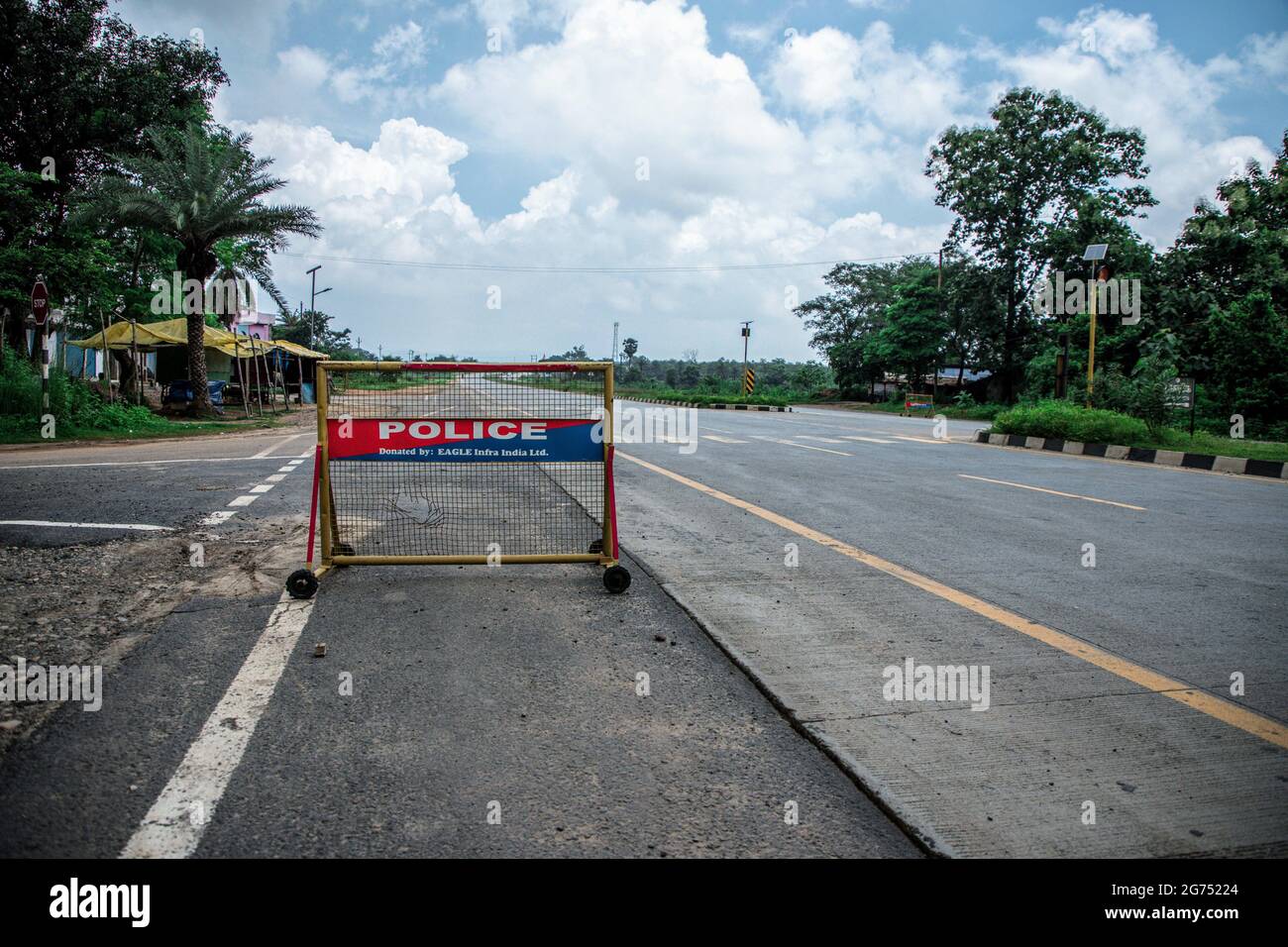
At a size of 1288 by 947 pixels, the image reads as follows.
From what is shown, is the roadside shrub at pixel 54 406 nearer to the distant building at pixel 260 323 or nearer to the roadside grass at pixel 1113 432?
the roadside grass at pixel 1113 432

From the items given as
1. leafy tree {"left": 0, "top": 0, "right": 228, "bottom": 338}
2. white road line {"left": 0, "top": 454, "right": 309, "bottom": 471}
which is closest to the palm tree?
→ leafy tree {"left": 0, "top": 0, "right": 228, "bottom": 338}

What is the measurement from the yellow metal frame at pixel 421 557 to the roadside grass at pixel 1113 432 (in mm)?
14536

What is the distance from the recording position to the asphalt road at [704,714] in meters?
2.49

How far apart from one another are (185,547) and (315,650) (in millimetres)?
2892

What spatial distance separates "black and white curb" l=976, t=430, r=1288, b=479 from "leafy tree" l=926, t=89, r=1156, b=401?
25569 millimetres

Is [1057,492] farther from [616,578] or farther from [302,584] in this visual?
[302,584]

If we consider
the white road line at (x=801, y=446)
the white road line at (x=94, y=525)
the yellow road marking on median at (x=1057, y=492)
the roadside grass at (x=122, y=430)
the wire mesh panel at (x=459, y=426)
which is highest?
the wire mesh panel at (x=459, y=426)

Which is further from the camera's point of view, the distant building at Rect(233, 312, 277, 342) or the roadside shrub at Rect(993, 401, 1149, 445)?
the distant building at Rect(233, 312, 277, 342)

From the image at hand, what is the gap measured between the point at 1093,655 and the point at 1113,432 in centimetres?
1564

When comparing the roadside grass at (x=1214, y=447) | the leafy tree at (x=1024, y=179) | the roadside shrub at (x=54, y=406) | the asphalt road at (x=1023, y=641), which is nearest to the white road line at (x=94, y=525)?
the asphalt road at (x=1023, y=641)

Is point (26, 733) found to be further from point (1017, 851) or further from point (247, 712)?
point (1017, 851)

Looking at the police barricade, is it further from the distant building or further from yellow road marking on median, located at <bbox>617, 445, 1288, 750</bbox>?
the distant building

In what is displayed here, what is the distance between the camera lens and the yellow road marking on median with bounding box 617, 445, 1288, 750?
10.8 ft
